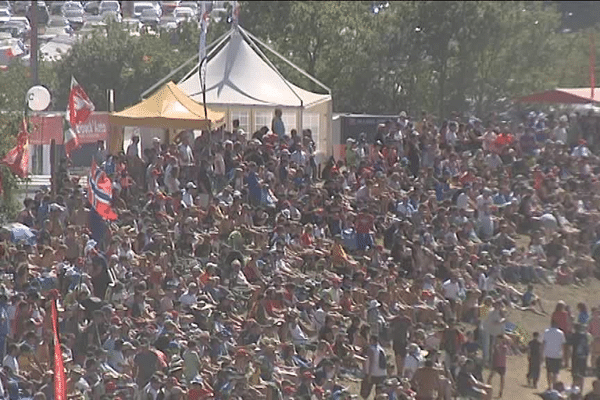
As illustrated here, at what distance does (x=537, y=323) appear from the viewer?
55.3ft

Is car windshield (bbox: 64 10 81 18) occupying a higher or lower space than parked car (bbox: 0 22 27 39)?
higher

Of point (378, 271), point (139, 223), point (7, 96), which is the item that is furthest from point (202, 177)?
point (7, 96)

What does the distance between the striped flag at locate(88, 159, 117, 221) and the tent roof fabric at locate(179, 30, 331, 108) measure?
253 inches

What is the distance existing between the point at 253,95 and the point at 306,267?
274 inches

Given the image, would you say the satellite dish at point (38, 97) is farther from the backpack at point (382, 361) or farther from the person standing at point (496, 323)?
the backpack at point (382, 361)

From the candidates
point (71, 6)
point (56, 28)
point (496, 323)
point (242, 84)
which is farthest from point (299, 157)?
point (71, 6)

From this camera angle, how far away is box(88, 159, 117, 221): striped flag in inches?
669

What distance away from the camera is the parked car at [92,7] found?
49000 mm

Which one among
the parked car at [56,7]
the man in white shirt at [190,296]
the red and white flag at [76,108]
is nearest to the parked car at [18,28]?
the red and white flag at [76,108]

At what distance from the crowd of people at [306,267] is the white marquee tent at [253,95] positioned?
1.48 m

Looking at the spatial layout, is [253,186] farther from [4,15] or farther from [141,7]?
[141,7]

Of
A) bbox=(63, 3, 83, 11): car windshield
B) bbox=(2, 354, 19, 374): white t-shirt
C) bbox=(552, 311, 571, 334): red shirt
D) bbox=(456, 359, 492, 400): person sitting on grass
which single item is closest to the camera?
bbox=(2, 354, 19, 374): white t-shirt

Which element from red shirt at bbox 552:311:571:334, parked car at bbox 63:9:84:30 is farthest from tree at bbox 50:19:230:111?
red shirt at bbox 552:311:571:334

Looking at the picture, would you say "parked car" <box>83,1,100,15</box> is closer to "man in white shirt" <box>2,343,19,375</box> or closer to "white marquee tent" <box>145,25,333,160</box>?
"white marquee tent" <box>145,25,333,160</box>
